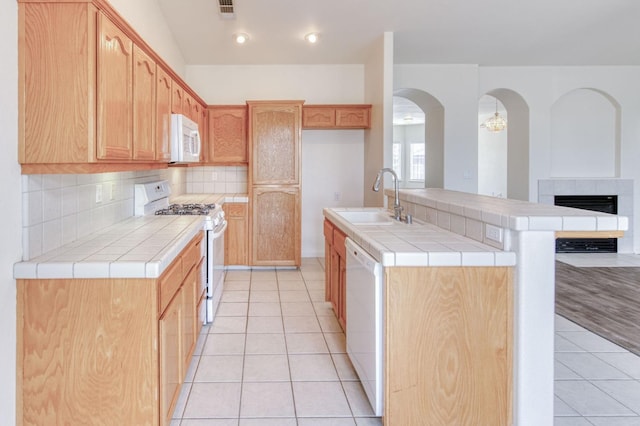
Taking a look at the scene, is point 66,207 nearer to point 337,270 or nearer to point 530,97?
point 337,270

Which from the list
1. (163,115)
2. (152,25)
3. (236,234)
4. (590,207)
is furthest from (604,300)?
(152,25)

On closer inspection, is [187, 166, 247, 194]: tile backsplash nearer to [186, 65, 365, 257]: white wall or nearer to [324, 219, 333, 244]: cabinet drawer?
[186, 65, 365, 257]: white wall

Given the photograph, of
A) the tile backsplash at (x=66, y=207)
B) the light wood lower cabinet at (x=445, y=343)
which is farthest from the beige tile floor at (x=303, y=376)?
the tile backsplash at (x=66, y=207)

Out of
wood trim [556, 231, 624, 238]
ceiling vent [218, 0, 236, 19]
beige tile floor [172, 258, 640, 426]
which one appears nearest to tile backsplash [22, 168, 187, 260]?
beige tile floor [172, 258, 640, 426]

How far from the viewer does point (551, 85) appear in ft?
21.6

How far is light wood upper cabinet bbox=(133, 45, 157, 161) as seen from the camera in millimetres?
2559

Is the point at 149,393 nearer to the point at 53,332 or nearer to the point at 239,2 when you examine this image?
the point at 53,332

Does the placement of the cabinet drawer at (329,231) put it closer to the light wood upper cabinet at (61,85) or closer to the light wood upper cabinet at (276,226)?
the light wood upper cabinet at (276,226)

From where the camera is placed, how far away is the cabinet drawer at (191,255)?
2606mm

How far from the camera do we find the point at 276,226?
568 cm

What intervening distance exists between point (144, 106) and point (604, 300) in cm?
436

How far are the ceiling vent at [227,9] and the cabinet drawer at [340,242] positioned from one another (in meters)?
2.37

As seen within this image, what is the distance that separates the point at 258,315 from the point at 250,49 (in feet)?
10.8

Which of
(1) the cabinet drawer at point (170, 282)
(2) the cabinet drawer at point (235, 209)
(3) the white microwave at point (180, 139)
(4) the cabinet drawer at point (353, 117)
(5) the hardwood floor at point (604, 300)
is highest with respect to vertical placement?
(4) the cabinet drawer at point (353, 117)
